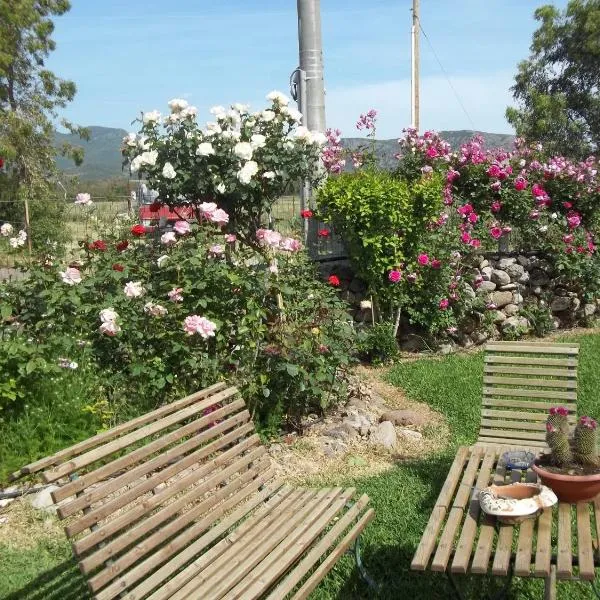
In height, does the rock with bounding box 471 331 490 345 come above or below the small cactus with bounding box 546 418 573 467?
below

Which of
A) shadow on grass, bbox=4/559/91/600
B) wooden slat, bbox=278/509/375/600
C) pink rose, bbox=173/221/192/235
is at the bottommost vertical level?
shadow on grass, bbox=4/559/91/600

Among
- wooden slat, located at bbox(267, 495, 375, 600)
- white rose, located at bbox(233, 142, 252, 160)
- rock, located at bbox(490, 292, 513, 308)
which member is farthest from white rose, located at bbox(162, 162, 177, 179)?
rock, located at bbox(490, 292, 513, 308)

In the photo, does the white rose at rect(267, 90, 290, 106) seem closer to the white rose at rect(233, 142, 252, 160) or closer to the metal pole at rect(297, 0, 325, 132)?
the white rose at rect(233, 142, 252, 160)

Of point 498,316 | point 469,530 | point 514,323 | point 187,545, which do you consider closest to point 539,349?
point 469,530

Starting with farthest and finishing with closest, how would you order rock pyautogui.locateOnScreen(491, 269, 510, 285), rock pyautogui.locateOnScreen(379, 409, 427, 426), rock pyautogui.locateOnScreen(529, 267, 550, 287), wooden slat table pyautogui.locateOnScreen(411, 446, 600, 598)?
1. rock pyautogui.locateOnScreen(529, 267, 550, 287)
2. rock pyautogui.locateOnScreen(491, 269, 510, 285)
3. rock pyautogui.locateOnScreen(379, 409, 427, 426)
4. wooden slat table pyautogui.locateOnScreen(411, 446, 600, 598)

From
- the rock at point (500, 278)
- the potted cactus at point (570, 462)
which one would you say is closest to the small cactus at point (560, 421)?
the potted cactus at point (570, 462)

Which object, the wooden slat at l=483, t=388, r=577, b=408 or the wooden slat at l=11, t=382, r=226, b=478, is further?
the wooden slat at l=483, t=388, r=577, b=408

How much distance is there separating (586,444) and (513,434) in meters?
1.26

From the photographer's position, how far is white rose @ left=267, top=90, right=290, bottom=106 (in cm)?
599

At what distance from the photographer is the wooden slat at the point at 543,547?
2.46 meters

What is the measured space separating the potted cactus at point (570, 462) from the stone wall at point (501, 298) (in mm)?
4445

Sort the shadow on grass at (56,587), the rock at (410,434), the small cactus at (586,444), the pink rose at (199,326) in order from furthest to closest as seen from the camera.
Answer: the rock at (410,434)
the pink rose at (199,326)
the shadow on grass at (56,587)
the small cactus at (586,444)

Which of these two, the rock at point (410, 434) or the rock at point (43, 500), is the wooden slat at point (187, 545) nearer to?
the rock at point (43, 500)

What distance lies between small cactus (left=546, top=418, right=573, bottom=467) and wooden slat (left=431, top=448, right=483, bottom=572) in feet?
1.33
